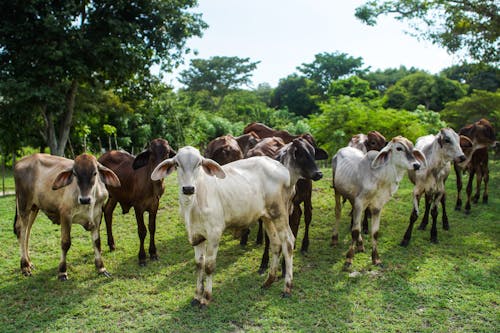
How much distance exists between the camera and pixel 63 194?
21.6ft

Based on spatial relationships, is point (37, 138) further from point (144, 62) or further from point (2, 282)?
point (2, 282)

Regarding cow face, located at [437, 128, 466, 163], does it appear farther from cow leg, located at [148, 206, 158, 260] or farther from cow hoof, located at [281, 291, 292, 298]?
cow leg, located at [148, 206, 158, 260]

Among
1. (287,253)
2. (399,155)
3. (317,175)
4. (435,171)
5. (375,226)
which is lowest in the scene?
(287,253)

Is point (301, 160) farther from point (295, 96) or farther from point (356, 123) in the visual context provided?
point (295, 96)

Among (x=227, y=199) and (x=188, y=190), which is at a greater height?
(x=188, y=190)

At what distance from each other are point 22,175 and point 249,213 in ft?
12.5

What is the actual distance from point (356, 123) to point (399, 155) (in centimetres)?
941

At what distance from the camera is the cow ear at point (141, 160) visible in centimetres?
725

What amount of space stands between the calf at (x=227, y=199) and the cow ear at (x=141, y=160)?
182 cm

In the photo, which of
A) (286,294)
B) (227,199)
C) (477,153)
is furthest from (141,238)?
(477,153)

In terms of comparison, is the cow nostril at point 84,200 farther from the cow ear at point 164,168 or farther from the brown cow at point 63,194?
the cow ear at point 164,168

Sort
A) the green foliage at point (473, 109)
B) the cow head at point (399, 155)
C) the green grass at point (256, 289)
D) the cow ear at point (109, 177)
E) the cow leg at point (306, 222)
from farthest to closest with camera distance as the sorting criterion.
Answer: the green foliage at point (473, 109) < the cow leg at point (306, 222) < the cow head at point (399, 155) < the cow ear at point (109, 177) < the green grass at point (256, 289)

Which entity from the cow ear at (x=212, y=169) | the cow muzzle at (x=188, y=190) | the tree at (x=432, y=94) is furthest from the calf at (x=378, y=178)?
the tree at (x=432, y=94)

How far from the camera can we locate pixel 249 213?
226 inches
